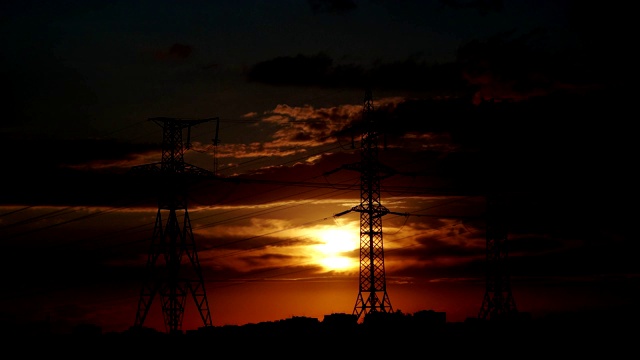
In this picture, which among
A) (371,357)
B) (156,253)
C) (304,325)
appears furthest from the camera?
(304,325)

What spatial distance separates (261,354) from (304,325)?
13.3 meters

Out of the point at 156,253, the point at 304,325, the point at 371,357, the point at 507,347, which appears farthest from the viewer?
the point at 304,325

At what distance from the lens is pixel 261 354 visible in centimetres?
6962

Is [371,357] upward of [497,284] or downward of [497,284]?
downward

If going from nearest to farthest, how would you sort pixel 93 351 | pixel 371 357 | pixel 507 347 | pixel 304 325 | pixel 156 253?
pixel 156 253 < pixel 507 347 < pixel 371 357 < pixel 93 351 < pixel 304 325

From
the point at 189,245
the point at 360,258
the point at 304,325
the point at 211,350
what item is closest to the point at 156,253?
the point at 189,245

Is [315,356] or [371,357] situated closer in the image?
[371,357]

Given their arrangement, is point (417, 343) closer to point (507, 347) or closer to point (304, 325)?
point (507, 347)

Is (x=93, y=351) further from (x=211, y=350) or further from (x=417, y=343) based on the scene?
(x=417, y=343)

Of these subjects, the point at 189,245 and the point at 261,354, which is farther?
the point at 261,354

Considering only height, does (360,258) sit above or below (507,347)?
above

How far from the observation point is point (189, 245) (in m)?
51.1

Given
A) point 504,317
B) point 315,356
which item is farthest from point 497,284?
point 315,356

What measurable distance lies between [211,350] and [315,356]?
970 centimetres
